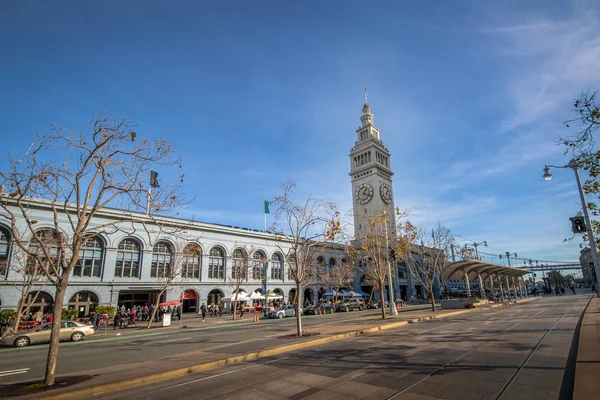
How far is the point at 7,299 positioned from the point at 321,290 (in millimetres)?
47385

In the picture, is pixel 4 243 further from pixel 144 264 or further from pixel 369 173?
pixel 369 173

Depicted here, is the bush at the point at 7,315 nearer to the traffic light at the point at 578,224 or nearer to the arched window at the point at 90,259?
the arched window at the point at 90,259

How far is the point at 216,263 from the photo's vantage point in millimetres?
49562

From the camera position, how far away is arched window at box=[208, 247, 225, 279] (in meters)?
48.8

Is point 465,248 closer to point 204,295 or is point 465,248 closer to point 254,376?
point 204,295

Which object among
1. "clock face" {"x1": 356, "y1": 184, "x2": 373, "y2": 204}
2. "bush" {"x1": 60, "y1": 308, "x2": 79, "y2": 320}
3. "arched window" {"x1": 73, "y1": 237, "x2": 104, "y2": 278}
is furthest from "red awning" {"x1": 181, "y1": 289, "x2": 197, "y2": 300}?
"clock face" {"x1": 356, "y1": 184, "x2": 373, "y2": 204}

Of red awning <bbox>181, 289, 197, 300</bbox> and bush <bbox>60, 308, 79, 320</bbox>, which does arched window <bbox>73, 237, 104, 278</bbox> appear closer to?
bush <bbox>60, 308, 79, 320</bbox>

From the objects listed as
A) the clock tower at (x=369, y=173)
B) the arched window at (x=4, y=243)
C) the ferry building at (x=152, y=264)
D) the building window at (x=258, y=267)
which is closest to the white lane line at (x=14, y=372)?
the ferry building at (x=152, y=264)

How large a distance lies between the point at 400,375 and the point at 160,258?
41.3m

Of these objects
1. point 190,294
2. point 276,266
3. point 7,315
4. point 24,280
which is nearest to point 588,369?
point 24,280

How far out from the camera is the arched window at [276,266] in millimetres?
58062

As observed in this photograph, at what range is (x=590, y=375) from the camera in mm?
7344

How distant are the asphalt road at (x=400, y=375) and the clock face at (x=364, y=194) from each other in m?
73.7

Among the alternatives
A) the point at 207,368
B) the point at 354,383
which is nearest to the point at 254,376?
the point at 207,368
